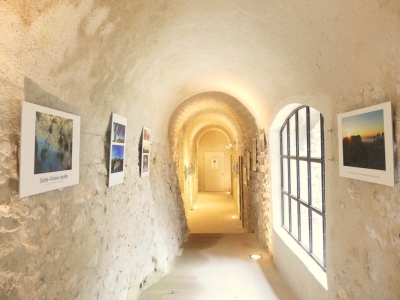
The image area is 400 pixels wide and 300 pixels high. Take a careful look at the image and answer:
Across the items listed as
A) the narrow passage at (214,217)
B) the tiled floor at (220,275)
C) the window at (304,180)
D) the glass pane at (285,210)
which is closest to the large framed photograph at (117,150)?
the tiled floor at (220,275)

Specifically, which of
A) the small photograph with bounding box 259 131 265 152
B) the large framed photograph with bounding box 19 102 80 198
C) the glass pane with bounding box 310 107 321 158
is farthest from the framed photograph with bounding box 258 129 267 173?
the large framed photograph with bounding box 19 102 80 198

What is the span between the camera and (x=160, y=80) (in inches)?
140

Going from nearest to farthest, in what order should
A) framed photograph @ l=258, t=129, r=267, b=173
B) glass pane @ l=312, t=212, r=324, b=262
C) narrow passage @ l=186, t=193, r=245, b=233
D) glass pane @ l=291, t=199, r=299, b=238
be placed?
glass pane @ l=312, t=212, r=324, b=262 → glass pane @ l=291, t=199, r=299, b=238 → framed photograph @ l=258, t=129, r=267, b=173 → narrow passage @ l=186, t=193, r=245, b=233

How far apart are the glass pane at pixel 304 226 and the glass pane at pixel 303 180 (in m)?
0.13

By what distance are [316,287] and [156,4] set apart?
112 inches

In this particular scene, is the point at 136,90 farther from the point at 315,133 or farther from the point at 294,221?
the point at 294,221

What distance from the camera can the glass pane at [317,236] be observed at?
9.55 ft

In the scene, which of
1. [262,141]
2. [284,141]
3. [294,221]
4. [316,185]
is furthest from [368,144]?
[262,141]

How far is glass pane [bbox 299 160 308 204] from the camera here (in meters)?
3.37

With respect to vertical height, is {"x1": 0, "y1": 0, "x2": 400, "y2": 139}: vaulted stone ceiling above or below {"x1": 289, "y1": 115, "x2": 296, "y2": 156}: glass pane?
above

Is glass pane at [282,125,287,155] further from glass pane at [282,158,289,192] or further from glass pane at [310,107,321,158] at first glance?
glass pane at [310,107,321,158]

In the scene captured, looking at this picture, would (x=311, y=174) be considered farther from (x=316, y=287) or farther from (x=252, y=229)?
(x=252, y=229)

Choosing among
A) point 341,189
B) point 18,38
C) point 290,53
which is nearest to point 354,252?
point 341,189

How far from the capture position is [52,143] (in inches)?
61.7
